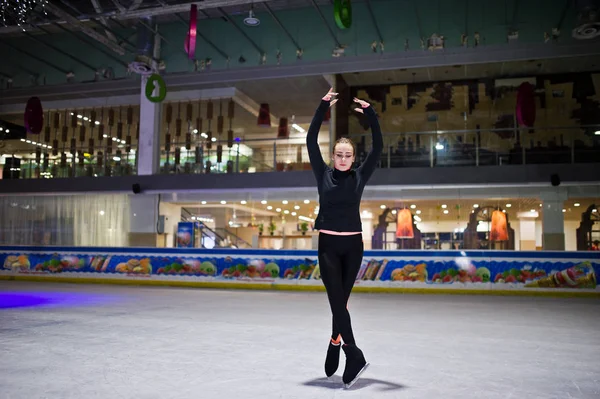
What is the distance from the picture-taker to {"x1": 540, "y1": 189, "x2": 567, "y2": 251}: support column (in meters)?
13.8

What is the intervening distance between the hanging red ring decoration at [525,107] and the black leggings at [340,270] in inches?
514

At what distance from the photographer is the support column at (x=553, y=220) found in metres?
13.8

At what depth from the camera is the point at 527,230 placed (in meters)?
13.8

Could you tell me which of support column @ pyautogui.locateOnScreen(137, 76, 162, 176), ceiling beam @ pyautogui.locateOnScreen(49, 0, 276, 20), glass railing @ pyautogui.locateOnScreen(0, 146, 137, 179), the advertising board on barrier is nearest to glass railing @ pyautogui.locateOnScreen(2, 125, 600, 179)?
glass railing @ pyautogui.locateOnScreen(0, 146, 137, 179)

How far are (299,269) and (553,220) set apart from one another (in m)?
6.63

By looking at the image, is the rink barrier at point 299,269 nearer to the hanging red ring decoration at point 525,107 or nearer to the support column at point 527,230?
the support column at point 527,230

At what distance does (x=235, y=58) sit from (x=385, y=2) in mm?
5011

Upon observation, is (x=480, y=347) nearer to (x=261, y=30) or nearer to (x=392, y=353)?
(x=392, y=353)

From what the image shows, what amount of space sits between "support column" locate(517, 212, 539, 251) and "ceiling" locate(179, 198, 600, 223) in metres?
0.12

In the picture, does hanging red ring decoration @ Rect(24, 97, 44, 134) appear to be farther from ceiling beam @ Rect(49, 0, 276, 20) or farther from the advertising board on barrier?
ceiling beam @ Rect(49, 0, 276, 20)

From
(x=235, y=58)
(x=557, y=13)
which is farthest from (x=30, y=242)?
(x=557, y=13)


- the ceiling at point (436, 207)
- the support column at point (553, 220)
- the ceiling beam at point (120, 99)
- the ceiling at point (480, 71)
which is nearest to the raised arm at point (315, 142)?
the ceiling at point (436, 207)

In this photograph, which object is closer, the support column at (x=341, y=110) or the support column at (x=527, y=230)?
the support column at (x=527, y=230)

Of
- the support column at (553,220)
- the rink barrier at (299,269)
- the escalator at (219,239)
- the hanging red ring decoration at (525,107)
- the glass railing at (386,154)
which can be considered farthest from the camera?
the escalator at (219,239)
